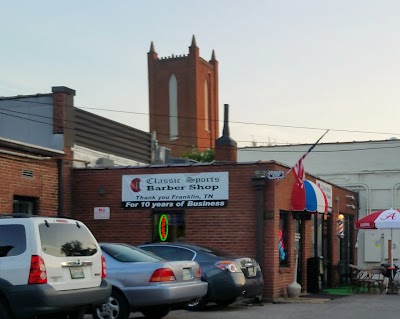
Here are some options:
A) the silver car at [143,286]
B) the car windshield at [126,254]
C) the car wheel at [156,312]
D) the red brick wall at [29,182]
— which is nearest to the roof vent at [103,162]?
the red brick wall at [29,182]

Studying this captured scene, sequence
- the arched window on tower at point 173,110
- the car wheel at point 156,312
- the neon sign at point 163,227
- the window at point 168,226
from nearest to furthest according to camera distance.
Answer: the car wheel at point 156,312 → the window at point 168,226 → the neon sign at point 163,227 → the arched window on tower at point 173,110

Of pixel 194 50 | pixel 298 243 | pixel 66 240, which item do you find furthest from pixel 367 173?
pixel 194 50

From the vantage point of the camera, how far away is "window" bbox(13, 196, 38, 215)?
17188mm

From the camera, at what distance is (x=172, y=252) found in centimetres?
1463

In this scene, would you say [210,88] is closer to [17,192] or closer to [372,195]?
[372,195]

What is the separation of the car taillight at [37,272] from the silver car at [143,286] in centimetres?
256

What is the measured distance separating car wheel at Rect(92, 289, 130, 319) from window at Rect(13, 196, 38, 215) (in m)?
6.38

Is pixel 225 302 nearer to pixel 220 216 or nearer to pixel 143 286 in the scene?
pixel 220 216

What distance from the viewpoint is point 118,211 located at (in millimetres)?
18969

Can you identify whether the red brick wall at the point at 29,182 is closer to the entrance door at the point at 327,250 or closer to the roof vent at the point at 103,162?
the roof vent at the point at 103,162

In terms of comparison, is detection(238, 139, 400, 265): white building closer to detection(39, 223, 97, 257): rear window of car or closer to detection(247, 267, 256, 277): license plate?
detection(247, 267, 256, 277): license plate

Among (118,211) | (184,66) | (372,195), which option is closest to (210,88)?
(184,66)

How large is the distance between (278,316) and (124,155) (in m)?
11.1

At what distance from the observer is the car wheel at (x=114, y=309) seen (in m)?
11.4
